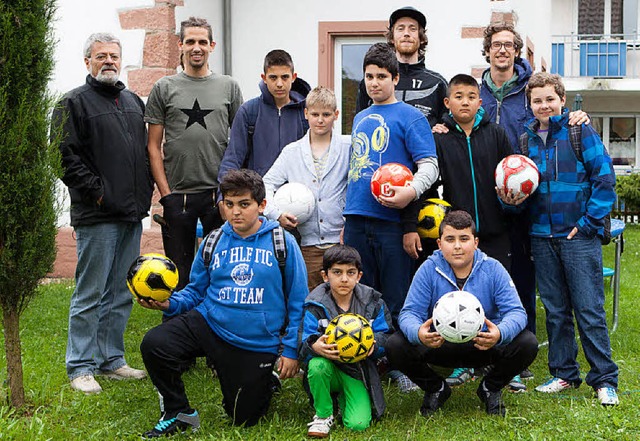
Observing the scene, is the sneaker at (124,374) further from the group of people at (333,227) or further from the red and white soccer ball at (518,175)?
the red and white soccer ball at (518,175)

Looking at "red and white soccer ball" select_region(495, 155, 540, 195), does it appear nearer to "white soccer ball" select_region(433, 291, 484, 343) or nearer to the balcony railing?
"white soccer ball" select_region(433, 291, 484, 343)

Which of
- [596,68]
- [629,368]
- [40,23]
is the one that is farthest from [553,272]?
[596,68]

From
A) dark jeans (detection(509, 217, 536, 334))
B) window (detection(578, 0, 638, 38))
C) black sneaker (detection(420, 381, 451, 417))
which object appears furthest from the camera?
window (detection(578, 0, 638, 38))

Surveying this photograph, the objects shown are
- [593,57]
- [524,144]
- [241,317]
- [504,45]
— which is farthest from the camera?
[593,57]

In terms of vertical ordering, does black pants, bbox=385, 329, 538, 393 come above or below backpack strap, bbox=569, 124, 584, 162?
below

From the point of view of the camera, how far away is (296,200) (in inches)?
202

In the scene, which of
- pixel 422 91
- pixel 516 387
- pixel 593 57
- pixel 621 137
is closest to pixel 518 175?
pixel 422 91

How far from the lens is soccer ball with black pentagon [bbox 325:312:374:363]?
14.3 feet

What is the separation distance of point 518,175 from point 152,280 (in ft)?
7.50

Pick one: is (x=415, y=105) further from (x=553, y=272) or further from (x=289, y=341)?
(x=289, y=341)

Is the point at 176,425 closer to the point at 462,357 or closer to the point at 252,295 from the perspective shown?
the point at 252,295

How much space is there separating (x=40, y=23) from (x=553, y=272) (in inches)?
134

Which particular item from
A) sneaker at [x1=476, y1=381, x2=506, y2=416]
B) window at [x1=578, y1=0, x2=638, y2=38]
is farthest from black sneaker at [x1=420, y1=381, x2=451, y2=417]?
window at [x1=578, y1=0, x2=638, y2=38]

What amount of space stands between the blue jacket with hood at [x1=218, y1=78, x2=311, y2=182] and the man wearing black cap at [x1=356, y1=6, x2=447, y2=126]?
0.54 m
